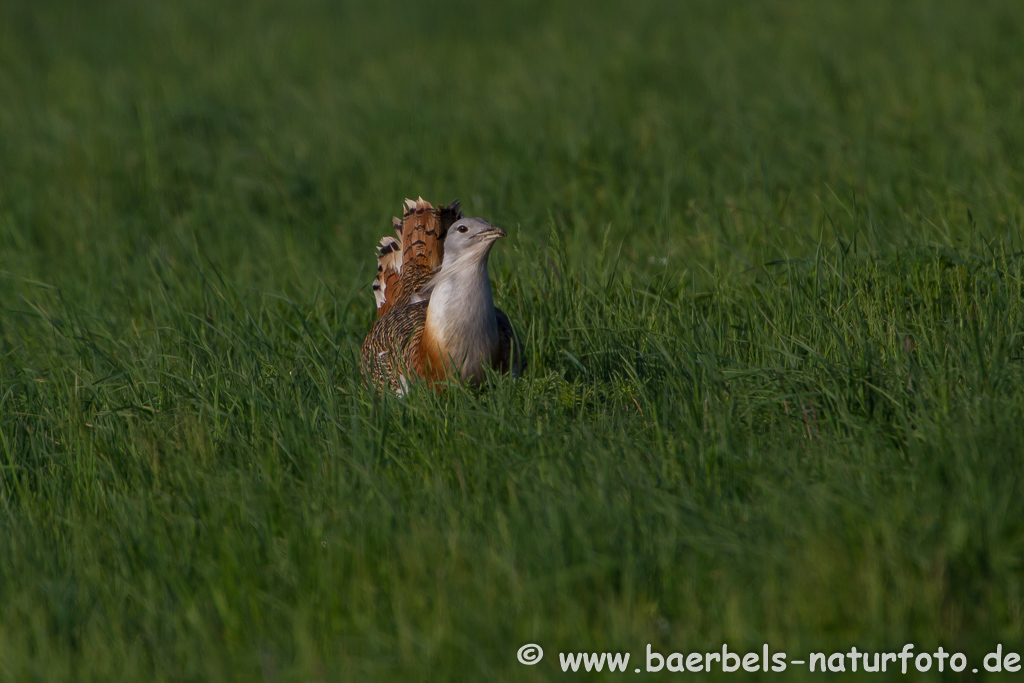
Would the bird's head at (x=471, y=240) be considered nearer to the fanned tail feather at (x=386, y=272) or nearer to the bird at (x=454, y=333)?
the bird at (x=454, y=333)

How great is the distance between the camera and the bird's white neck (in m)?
3.48

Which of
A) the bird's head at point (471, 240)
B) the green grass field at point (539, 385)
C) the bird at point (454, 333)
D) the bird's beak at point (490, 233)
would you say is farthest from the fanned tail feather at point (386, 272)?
the bird's beak at point (490, 233)

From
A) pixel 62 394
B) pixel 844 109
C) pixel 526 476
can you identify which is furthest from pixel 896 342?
pixel 844 109

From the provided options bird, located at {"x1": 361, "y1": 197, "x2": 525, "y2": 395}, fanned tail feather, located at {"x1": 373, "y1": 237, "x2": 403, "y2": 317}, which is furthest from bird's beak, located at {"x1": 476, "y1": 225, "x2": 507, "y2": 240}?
fanned tail feather, located at {"x1": 373, "y1": 237, "x2": 403, "y2": 317}

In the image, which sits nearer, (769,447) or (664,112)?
(769,447)

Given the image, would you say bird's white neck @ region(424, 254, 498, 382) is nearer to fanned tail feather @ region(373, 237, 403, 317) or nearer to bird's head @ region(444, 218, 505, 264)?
bird's head @ region(444, 218, 505, 264)

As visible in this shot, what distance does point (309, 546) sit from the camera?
99.3 inches

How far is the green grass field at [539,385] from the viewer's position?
2.21 m

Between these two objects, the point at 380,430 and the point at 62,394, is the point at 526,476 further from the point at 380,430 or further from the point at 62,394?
the point at 62,394

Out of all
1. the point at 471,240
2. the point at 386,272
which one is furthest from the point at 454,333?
the point at 386,272

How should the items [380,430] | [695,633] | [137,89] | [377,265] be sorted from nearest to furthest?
[695,633], [380,430], [377,265], [137,89]

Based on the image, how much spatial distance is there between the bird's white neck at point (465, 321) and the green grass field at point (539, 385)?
116 mm

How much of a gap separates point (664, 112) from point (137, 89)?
15.1 ft

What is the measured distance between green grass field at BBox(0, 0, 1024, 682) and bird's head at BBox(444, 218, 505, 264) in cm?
37
